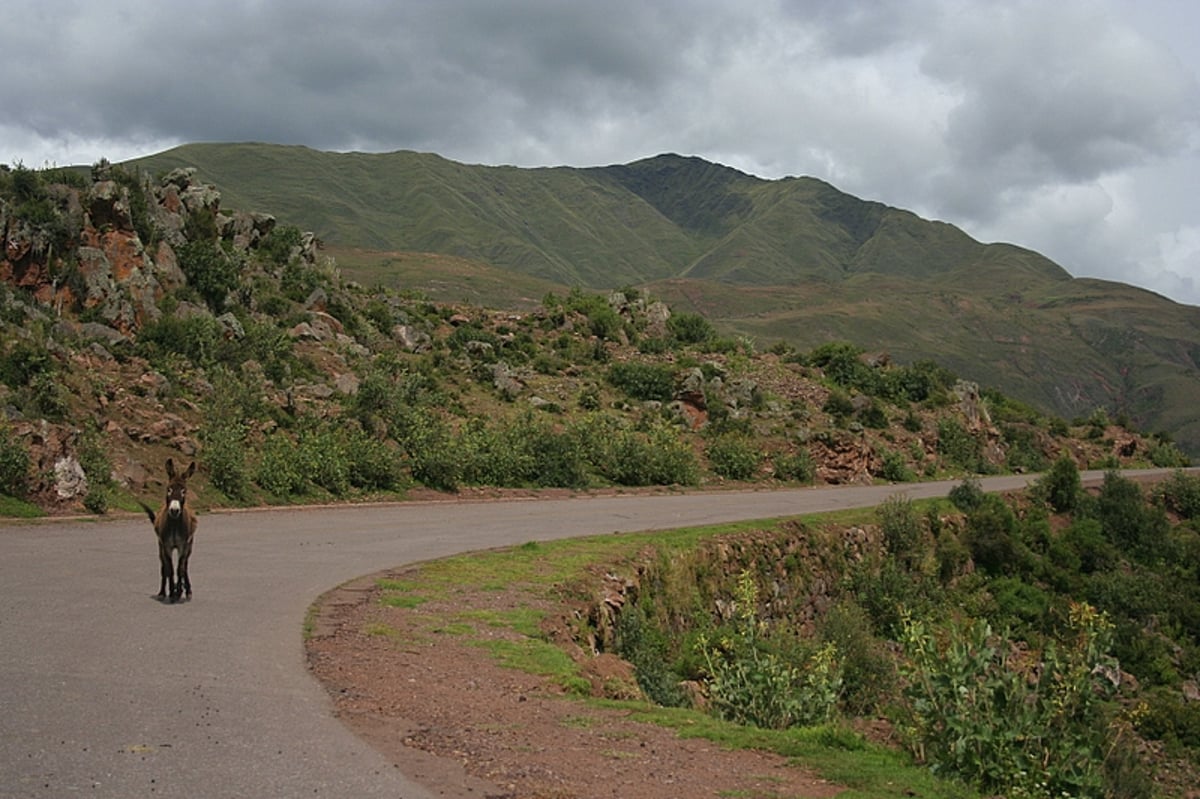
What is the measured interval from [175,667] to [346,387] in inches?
937

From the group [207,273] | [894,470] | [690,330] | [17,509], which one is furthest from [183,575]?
[690,330]

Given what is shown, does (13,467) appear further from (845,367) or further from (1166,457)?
(1166,457)

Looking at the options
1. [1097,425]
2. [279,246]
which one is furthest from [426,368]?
[1097,425]

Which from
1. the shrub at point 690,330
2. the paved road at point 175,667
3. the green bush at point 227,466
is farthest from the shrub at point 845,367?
the paved road at point 175,667

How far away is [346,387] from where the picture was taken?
31.1 metres

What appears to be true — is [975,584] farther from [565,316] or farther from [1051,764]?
[565,316]

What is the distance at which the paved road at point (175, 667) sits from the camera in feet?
17.8

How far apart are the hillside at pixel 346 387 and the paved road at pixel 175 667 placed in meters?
4.86

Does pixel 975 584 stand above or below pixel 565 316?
below

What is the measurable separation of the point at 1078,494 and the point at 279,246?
33026 millimetres

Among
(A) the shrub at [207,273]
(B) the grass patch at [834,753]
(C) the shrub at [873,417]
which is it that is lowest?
(B) the grass patch at [834,753]

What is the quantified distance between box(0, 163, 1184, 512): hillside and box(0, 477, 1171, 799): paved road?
486 centimetres

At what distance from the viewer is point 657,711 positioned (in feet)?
27.4

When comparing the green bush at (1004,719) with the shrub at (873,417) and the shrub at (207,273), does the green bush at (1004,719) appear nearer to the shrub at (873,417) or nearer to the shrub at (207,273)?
the shrub at (207,273)
